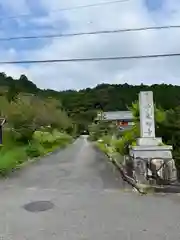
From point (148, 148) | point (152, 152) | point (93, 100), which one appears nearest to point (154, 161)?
point (152, 152)

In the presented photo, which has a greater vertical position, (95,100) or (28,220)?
(95,100)

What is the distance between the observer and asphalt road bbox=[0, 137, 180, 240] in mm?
5723

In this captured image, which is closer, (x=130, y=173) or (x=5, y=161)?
(x=130, y=173)

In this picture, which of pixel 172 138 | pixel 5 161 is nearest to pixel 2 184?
pixel 5 161

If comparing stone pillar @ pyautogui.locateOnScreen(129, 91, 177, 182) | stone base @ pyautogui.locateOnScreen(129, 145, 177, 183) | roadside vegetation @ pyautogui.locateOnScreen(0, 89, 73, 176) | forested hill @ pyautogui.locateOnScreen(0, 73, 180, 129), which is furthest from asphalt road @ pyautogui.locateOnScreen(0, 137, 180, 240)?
forested hill @ pyautogui.locateOnScreen(0, 73, 180, 129)

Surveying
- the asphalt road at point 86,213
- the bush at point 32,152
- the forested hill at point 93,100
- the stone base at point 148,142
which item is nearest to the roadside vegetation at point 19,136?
the bush at point 32,152

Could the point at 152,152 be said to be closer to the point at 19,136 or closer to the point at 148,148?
the point at 148,148

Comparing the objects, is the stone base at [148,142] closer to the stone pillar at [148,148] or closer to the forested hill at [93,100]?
the stone pillar at [148,148]

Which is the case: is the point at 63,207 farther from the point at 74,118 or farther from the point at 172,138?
the point at 74,118

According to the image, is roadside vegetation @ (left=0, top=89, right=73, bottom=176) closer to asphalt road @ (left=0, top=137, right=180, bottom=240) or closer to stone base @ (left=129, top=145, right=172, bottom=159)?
asphalt road @ (left=0, top=137, right=180, bottom=240)

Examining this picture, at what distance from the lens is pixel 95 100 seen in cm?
8712

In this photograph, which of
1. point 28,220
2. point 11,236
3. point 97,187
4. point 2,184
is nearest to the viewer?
point 11,236

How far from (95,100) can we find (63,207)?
79.7 m

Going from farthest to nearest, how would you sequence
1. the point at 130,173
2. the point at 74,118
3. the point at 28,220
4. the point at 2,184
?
the point at 74,118 → the point at 130,173 → the point at 2,184 → the point at 28,220
